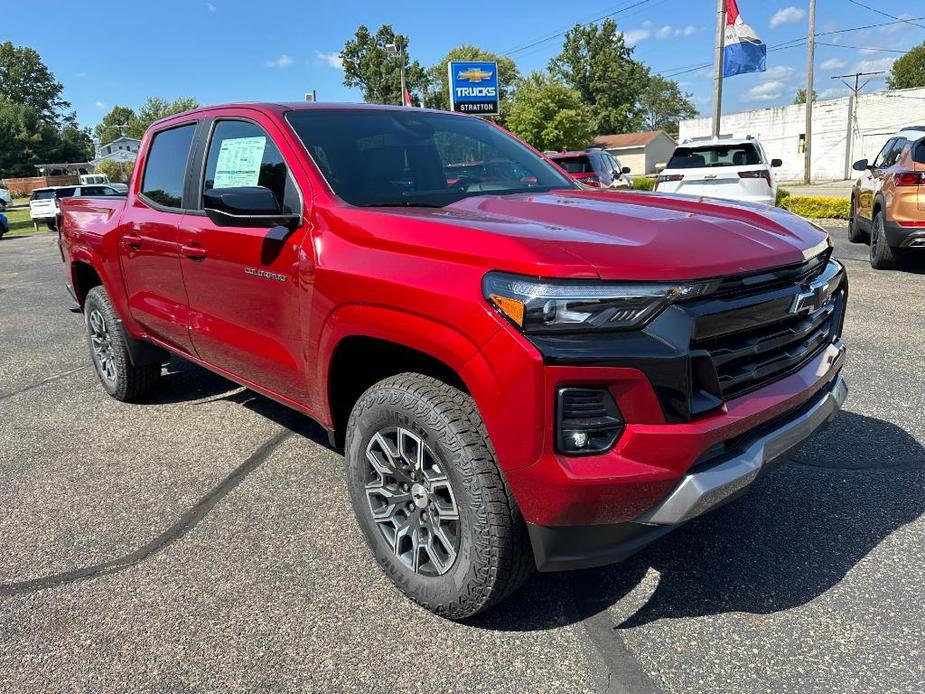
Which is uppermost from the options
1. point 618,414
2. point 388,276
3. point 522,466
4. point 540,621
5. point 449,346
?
point 388,276

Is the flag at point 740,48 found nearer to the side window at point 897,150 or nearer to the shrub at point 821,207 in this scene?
the shrub at point 821,207

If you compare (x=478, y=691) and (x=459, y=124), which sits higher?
(x=459, y=124)

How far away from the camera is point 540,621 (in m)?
2.49

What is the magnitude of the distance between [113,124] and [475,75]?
137m

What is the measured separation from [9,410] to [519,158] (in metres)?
4.12

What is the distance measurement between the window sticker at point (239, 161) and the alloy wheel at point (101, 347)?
202cm

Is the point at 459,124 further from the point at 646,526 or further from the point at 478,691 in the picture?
the point at 478,691

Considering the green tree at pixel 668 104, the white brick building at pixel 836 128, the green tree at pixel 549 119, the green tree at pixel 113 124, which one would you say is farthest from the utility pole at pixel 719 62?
the green tree at pixel 113 124

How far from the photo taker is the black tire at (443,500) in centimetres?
218

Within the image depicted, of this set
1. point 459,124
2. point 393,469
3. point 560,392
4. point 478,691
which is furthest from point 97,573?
point 459,124

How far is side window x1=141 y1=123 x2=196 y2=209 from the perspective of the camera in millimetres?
3902

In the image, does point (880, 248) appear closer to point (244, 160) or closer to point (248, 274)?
point (244, 160)

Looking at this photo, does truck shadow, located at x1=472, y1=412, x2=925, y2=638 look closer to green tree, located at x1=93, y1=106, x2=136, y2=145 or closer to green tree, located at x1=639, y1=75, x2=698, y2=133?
green tree, located at x1=639, y1=75, x2=698, y2=133

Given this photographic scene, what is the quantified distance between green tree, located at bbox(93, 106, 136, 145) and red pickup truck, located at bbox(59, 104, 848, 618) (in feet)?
495
